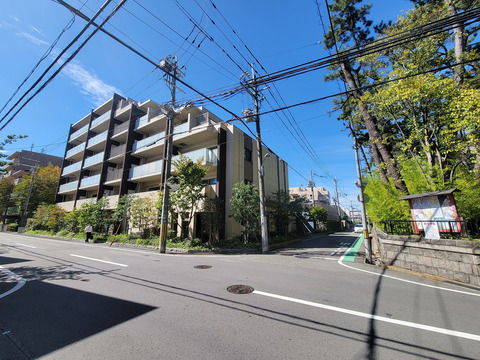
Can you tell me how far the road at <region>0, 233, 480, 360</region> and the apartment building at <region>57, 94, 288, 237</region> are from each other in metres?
9.40

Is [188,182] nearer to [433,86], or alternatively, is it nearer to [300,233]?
[433,86]

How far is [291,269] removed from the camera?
7605 millimetres

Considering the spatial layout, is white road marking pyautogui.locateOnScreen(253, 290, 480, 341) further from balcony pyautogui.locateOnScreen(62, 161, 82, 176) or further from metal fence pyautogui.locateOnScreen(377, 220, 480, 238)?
balcony pyautogui.locateOnScreen(62, 161, 82, 176)

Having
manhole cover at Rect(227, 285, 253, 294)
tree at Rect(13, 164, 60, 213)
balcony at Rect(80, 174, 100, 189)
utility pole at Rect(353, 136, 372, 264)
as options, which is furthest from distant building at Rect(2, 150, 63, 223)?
utility pole at Rect(353, 136, 372, 264)

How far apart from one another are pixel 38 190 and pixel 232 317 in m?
41.9

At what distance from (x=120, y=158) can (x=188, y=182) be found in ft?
46.6

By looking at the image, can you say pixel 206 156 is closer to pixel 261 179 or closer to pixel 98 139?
pixel 261 179

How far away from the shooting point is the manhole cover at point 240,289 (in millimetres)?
4944

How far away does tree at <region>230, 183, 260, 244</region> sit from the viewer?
13.6m

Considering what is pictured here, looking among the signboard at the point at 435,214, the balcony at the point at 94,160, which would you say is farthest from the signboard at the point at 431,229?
the balcony at the point at 94,160

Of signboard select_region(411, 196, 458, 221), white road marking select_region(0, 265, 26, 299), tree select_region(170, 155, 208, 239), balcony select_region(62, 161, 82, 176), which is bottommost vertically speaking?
white road marking select_region(0, 265, 26, 299)

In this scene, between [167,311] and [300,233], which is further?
[300,233]

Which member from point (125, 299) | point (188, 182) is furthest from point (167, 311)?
point (188, 182)

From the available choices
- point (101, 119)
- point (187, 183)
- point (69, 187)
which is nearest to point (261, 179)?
point (187, 183)
